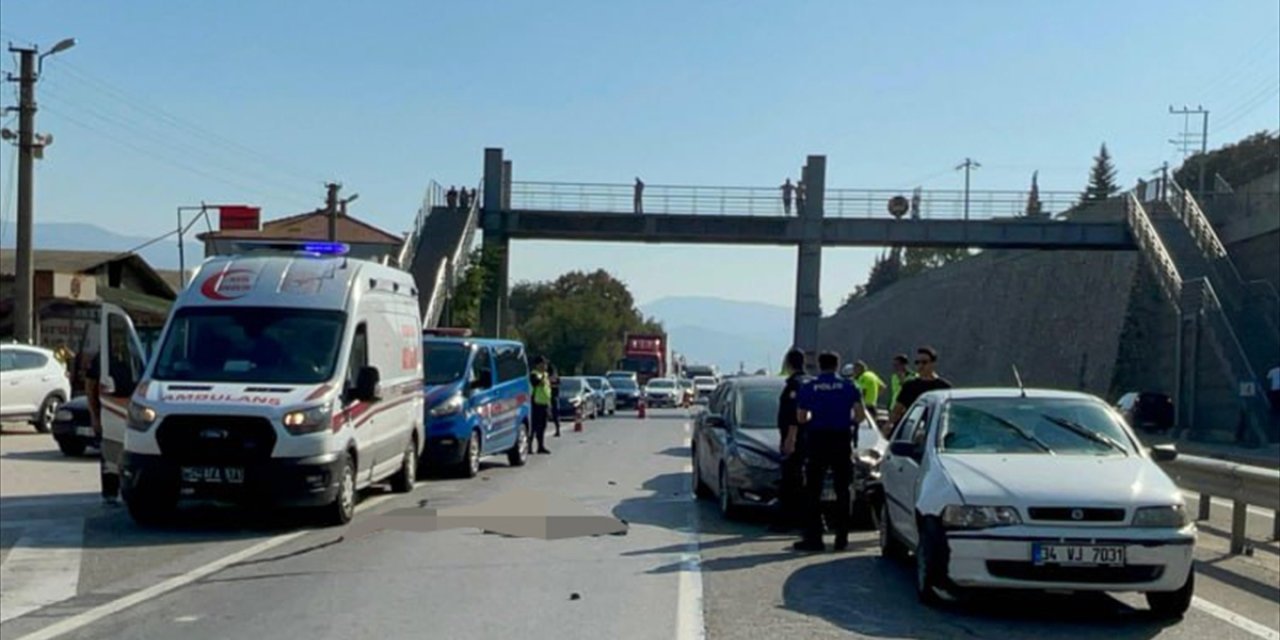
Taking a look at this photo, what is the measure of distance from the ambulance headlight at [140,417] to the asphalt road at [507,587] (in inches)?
41.2

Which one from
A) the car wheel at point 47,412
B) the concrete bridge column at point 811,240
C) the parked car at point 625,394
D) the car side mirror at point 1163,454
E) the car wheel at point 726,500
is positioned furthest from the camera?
the parked car at point 625,394

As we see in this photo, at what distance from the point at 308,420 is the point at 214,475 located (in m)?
1.03

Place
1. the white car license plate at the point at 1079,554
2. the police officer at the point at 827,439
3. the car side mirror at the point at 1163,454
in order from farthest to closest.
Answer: the police officer at the point at 827,439 → the car side mirror at the point at 1163,454 → the white car license plate at the point at 1079,554

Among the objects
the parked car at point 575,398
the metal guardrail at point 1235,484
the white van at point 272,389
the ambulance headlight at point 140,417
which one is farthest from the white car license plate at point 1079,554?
the parked car at point 575,398

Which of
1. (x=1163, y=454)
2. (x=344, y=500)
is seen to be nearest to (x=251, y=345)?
(x=344, y=500)

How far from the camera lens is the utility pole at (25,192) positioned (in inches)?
1463

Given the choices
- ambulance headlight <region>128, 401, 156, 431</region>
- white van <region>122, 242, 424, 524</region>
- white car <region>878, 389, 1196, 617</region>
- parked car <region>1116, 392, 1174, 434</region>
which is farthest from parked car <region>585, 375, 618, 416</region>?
white car <region>878, 389, 1196, 617</region>

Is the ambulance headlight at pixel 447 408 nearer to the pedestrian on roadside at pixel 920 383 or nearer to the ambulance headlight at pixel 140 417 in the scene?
the ambulance headlight at pixel 140 417

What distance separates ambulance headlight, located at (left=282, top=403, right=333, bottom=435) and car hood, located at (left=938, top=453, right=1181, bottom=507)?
6534 mm

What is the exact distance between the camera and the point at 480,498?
17688 mm

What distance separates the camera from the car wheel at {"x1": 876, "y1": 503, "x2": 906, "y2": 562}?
40.7 ft

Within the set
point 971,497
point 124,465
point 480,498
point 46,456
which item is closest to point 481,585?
point 971,497

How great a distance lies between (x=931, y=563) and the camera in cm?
1000

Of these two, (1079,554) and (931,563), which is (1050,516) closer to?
(1079,554)
